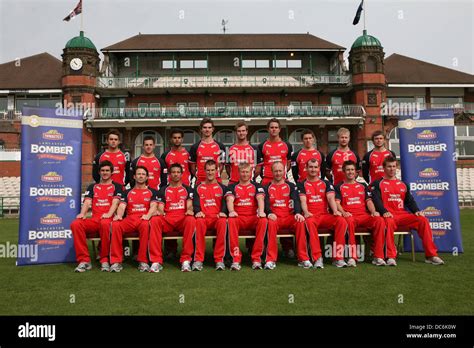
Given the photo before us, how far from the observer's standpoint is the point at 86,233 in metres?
6.15

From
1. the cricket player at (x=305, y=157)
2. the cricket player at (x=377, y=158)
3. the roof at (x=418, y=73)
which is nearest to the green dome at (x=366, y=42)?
the roof at (x=418, y=73)

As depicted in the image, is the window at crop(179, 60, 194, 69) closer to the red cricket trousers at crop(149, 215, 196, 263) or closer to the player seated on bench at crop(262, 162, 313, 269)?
the player seated on bench at crop(262, 162, 313, 269)

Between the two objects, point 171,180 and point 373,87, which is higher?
point 373,87

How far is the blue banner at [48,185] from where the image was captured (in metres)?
6.54

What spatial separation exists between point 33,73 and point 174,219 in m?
33.4

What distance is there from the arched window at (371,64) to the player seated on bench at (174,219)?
2811 centimetres

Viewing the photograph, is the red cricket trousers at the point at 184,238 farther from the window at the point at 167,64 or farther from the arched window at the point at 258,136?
the window at the point at 167,64

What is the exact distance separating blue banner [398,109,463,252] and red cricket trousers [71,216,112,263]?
5.50 meters

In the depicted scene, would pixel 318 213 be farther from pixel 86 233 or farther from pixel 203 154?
pixel 86 233

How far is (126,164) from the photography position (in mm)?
7203
